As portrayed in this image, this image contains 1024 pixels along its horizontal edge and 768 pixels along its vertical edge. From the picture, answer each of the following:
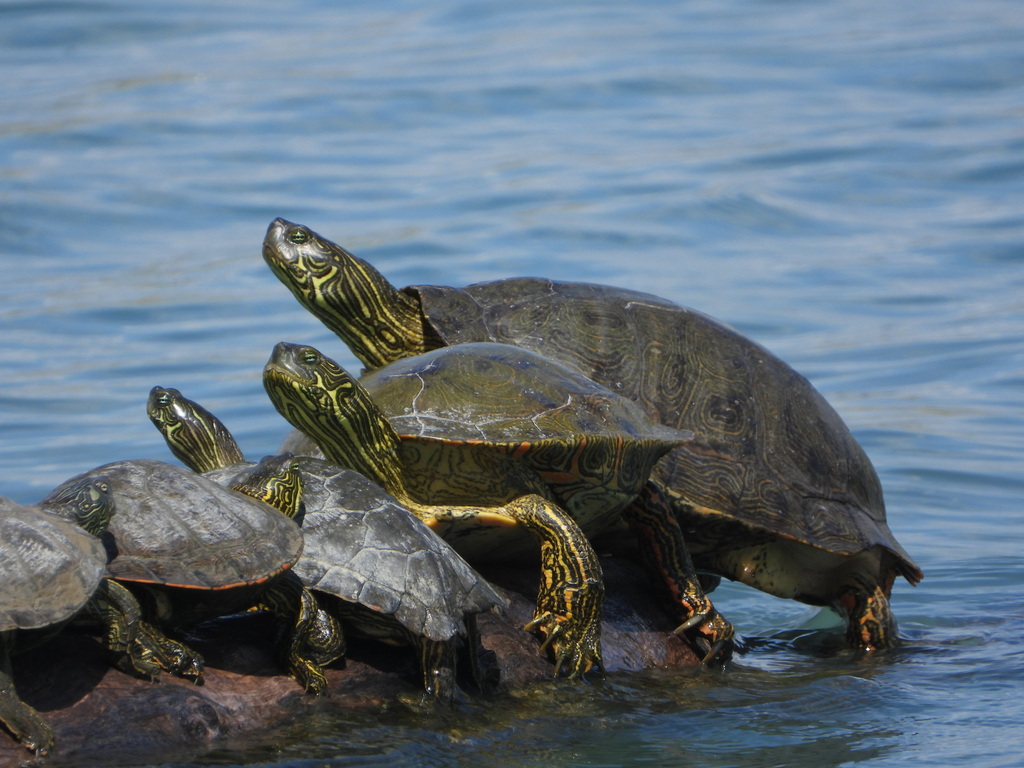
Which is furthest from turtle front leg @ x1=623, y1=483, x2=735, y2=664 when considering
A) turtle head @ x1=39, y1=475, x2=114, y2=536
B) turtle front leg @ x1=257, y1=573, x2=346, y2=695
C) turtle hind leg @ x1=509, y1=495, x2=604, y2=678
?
turtle head @ x1=39, y1=475, x2=114, y2=536

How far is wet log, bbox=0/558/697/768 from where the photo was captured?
3.50m

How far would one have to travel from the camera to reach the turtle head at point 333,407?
450 centimetres

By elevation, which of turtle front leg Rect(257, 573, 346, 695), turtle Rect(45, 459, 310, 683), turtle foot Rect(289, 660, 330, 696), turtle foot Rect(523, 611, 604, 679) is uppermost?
turtle Rect(45, 459, 310, 683)

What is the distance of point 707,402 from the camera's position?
556cm

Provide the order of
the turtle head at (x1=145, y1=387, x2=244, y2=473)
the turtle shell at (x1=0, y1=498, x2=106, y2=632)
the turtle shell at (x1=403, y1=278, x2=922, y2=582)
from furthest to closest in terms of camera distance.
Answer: the turtle shell at (x1=403, y1=278, x2=922, y2=582) → the turtle head at (x1=145, y1=387, x2=244, y2=473) → the turtle shell at (x1=0, y1=498, x2=106, y2=632)

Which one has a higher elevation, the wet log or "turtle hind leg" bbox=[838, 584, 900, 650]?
the wet log

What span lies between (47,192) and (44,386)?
232 inches

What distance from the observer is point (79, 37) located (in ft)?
68.6

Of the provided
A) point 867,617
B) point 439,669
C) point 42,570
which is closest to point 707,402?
point 867,617

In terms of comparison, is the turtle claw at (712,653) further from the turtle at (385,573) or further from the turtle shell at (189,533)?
the turtle shell at (189,533)

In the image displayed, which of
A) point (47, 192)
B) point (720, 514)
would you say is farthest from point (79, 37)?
point (720, 514)

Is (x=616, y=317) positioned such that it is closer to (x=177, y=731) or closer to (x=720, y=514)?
(x=720, y=514)

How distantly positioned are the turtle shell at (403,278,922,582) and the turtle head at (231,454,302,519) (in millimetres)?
1625

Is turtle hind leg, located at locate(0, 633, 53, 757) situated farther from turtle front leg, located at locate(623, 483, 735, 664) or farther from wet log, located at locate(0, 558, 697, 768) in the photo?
turtle front leg, located at locate(623, 483, 735, 664)
